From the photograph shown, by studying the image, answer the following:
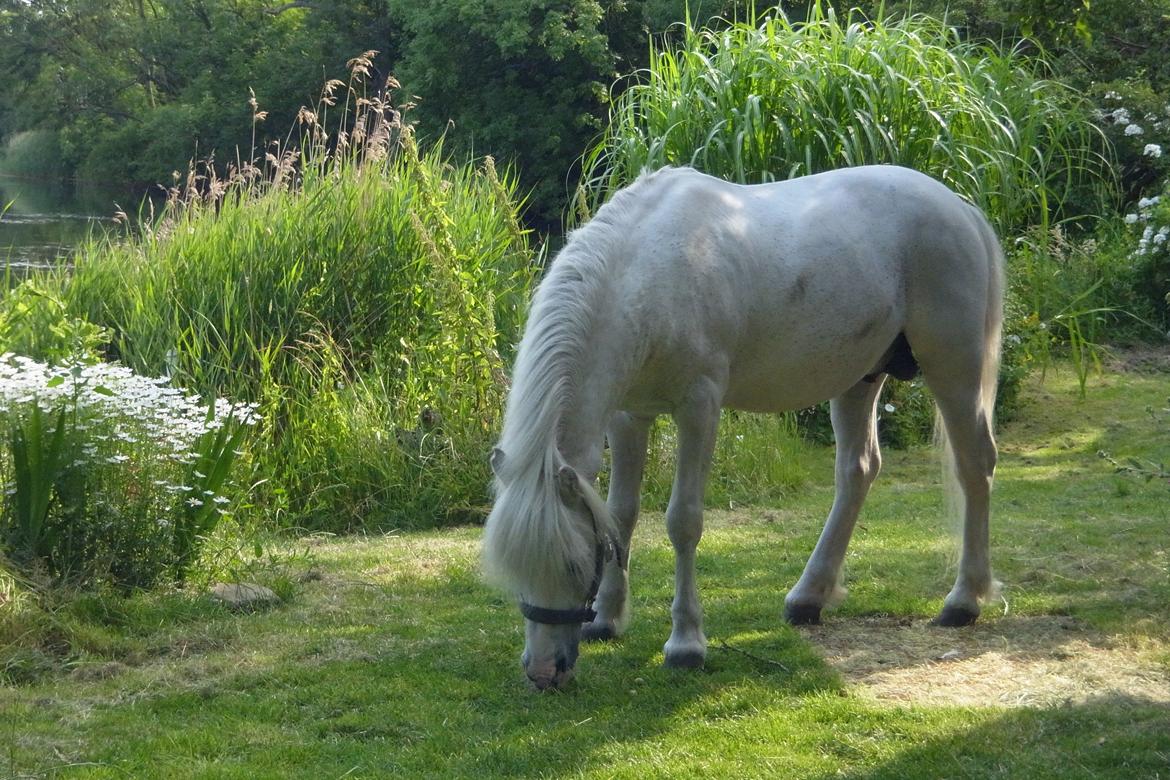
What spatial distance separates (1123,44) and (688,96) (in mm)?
8376

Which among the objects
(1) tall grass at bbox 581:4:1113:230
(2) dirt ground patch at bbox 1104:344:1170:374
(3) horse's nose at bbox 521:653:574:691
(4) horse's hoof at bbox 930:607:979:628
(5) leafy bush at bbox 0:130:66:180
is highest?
(1) tall grass at bbox 581:4:1113:230

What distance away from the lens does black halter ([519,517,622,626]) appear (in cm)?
386

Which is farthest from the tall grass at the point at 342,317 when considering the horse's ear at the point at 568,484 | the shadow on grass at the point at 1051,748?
the shadow on grass at the point at 1051,748

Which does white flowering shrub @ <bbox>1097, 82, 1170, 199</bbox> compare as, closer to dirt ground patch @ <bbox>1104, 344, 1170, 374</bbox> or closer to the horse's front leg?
dirt ground patch @ <bbox>1104, 344, 1170, 374</bbox>

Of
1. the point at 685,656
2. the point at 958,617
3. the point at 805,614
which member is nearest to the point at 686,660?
the point at 685,656

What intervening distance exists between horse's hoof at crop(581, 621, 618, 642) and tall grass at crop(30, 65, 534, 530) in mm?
2836

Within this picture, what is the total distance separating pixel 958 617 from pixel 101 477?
143 inches

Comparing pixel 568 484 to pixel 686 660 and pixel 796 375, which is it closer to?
pixel 686 660

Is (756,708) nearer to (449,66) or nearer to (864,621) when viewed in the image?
(864,621)

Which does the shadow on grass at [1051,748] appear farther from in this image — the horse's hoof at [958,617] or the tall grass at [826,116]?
the tall grass at [826,116]

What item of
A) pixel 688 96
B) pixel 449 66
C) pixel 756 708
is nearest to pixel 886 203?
pixel 756 708

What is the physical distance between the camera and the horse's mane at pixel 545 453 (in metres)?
3.76

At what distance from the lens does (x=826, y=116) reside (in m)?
8.73

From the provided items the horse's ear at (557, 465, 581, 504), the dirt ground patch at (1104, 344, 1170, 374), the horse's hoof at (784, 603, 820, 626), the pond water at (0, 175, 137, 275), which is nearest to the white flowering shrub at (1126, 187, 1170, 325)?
the dirt ground patch at (1104, 344, 1170, 374)
